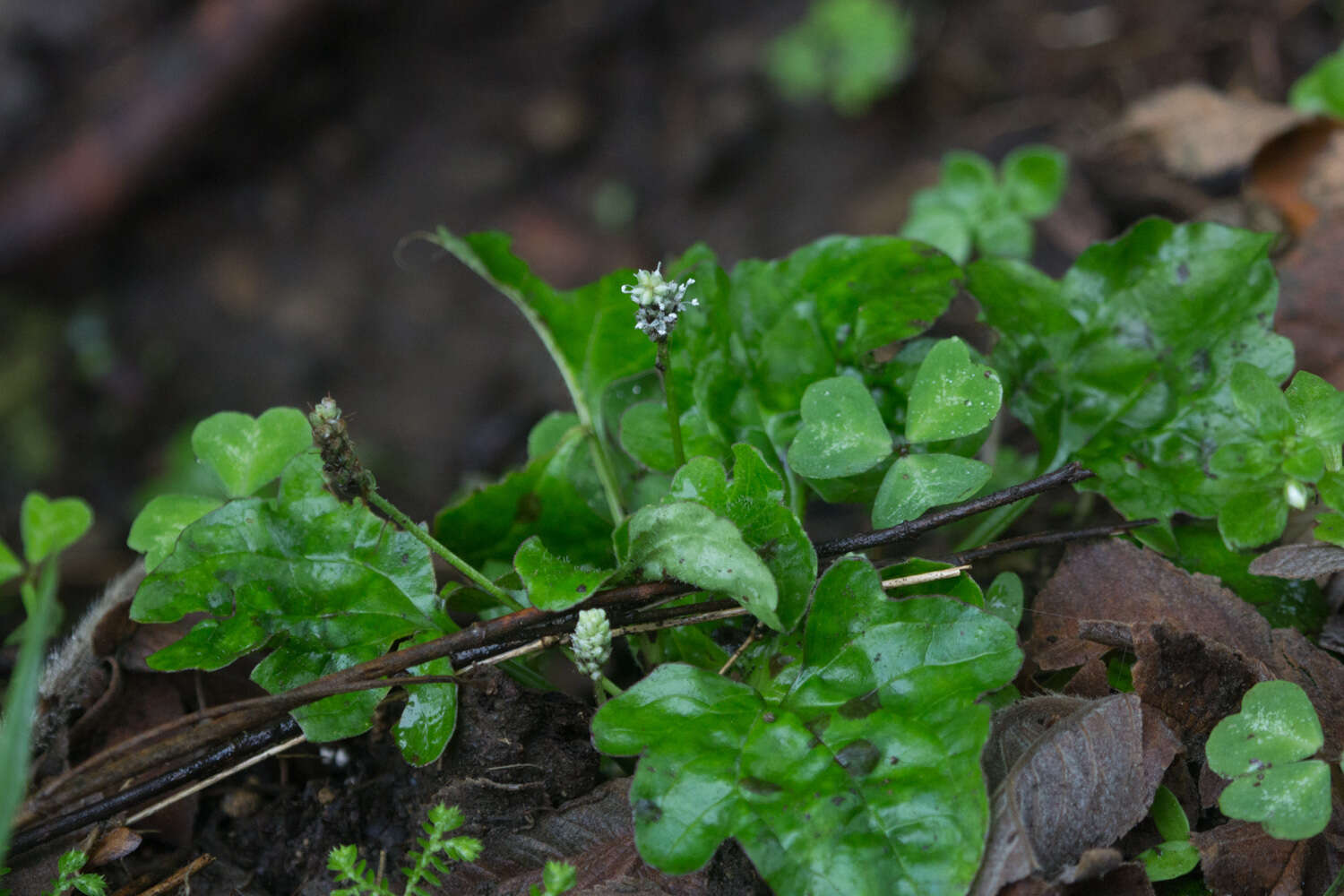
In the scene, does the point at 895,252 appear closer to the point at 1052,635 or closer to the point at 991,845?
the point at 1052,635

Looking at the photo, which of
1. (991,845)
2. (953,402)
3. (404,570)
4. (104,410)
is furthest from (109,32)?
(991,845)

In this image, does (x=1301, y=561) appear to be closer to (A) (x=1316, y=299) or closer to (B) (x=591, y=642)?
(A) (x=1316, y=299)

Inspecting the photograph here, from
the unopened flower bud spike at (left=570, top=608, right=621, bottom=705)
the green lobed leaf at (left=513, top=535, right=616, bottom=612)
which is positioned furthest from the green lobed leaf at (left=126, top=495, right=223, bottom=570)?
the unopened flower bud spike at (left=570, top=608, right=621, bottom=705)

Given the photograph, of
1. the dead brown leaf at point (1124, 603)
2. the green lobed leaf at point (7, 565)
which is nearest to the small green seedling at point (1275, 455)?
the dead brown leaf at point (1124, 603)

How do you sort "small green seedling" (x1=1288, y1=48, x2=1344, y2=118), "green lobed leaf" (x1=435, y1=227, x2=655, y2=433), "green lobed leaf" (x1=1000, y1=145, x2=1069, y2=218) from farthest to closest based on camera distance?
"green lobed leaf" (x1=1000, y1=145, x2=1069, y2=218) < "small green seedling" (x1=1288, y1=48, x2=1344, y2=118) < "green lobed leaf" (x1=435, y1=227, x2=655, y2=433)

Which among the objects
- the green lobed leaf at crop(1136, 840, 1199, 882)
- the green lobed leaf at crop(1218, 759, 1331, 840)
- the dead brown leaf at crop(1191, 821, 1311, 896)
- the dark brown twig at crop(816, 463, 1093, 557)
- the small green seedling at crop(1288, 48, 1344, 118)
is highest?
the small green seedling at crop(1288, 48, 1344, 118)

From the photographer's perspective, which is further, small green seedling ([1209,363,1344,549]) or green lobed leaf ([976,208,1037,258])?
green lobed leaf ([976,208,1037,258])

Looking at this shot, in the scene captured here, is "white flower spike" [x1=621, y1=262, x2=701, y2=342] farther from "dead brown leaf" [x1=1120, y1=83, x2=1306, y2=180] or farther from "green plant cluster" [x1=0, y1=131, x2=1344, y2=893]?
"dead brown leaf" [x1=1120, y1=83, x2=1306, y2=180]
